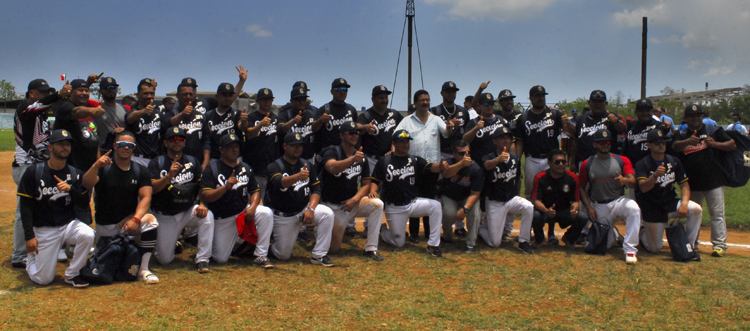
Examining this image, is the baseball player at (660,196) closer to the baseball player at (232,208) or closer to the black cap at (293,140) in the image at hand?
the black cap at (293,140)

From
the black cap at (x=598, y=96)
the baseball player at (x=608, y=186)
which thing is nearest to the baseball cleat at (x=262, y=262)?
the baseball player at (x=608, y=186)

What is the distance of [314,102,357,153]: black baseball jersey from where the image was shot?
7.93 m

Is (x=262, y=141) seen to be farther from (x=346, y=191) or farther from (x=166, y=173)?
(x=166, y=173)

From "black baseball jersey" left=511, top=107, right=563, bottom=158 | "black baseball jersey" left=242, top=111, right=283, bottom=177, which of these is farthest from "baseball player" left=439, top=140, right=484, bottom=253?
"black baseball jersey" left=242, top=111, right=283, bottom=177

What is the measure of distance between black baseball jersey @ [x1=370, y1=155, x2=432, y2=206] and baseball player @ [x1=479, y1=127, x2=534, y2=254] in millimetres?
941

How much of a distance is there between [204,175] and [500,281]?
3696 millimetres

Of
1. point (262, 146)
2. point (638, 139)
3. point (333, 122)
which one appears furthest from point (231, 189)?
point (638, 139)

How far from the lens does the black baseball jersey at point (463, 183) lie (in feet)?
24.6

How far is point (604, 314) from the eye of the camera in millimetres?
4844

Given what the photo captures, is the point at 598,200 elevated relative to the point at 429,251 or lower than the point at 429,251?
elevated

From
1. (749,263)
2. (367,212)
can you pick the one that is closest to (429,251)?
(367,212)

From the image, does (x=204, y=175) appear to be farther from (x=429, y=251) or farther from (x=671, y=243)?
(x=671, y=243)

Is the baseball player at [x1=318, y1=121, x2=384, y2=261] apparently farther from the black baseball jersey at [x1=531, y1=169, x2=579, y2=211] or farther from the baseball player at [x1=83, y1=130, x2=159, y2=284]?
the black baseball jersey at [x1=531, y1=169, x2=579, y2=211]

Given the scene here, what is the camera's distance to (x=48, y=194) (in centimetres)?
543
